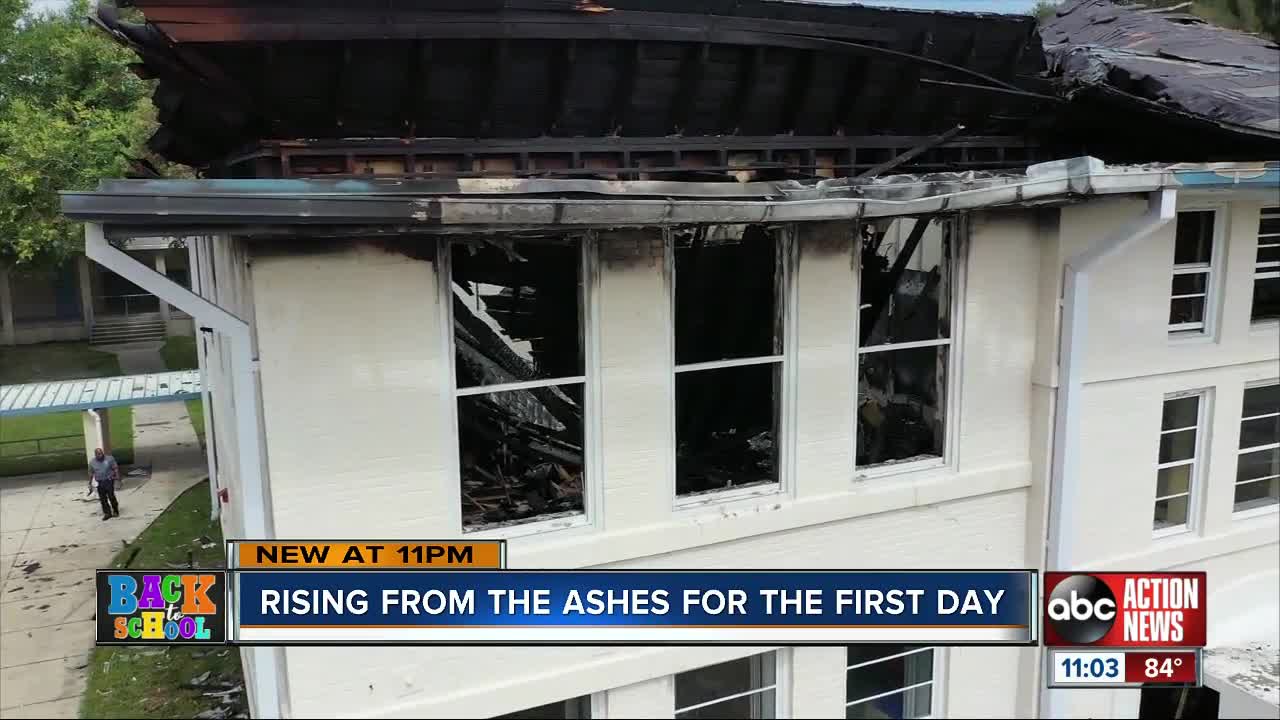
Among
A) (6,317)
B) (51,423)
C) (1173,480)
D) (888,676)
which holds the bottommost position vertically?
(51,423)

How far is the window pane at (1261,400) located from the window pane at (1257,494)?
71 centimetres

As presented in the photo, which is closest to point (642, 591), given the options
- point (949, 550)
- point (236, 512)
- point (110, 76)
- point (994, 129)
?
point (949, 550)

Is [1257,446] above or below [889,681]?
above

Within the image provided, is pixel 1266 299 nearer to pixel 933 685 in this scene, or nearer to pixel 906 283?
pixel 906 283

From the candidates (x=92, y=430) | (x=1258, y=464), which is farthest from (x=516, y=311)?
(x=92, y=430)

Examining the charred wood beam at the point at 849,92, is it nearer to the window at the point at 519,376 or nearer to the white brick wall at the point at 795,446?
the white brick wall at the point at 795,446

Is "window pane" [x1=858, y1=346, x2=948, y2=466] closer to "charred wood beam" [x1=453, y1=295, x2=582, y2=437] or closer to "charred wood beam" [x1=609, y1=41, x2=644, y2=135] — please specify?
"charred wood beam" [x1=453, y1=295, x2=582, y2=437]

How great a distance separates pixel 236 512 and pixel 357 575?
2.78 meters

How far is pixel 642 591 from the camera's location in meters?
6.38

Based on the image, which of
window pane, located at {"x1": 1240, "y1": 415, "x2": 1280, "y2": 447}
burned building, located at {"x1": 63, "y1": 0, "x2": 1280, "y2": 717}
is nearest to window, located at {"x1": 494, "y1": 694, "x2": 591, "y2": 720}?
burned building, located at {"x1": 63, "y1": 0, "x2": 1280, "y2": 717}

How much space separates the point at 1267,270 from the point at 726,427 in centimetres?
547

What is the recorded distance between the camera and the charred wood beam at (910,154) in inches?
268

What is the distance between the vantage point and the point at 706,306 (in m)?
6.65

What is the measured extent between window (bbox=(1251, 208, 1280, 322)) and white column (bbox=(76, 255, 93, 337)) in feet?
91.2
